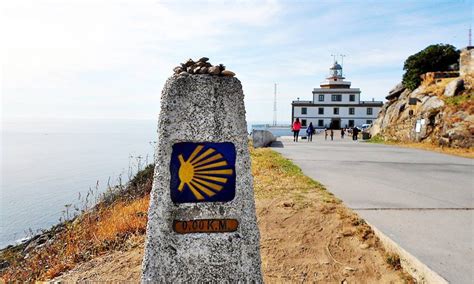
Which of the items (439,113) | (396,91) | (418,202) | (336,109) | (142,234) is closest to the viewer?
(142,234)

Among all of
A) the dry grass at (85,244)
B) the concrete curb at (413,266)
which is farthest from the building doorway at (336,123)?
the concrete curb at (413,266)

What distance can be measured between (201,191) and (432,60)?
116ft

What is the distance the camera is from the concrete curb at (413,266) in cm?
361

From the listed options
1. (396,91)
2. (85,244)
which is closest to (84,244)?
(85,244)

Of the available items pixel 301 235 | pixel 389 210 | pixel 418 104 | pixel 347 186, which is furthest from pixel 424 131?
pixel 301 235

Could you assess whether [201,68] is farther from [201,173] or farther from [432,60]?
[432,60]

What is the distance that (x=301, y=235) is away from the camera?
5117 millimetres

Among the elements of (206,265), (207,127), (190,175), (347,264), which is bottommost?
(347,264)

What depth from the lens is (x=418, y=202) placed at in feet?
21.7

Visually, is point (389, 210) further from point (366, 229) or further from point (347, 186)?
point (347, 186)

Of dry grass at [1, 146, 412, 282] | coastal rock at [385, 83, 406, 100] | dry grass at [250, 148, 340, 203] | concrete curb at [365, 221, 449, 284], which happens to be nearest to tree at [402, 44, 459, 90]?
coastal rock at [385, 83, 406, 100]

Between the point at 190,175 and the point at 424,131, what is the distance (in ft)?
72.4

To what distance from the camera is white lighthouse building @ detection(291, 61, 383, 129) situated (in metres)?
57.9

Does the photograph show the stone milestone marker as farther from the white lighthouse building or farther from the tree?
the white lighthouse building
